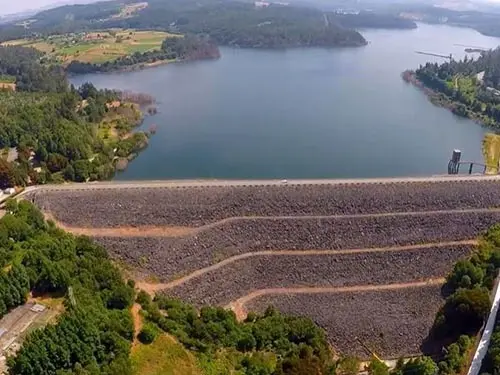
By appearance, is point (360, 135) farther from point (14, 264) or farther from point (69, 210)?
point (14, 264)

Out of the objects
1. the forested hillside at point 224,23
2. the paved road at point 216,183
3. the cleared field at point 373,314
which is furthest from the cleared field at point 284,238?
the forested hillside at point 224,23

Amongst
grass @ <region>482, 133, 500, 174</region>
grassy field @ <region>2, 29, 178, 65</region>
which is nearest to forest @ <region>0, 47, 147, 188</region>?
grassy field @ <region>2, 29, 178, 65</region>

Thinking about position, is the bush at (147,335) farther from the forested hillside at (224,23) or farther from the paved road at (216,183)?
the forested hillside at (224,23)

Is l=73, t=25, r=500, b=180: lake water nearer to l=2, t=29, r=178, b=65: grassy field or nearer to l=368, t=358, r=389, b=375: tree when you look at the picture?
l=2, t=29, r=178, b=65: grassy field

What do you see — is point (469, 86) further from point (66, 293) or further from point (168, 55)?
point (66, 293)

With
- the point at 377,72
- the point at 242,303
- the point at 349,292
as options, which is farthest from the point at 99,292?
the point at 377,72
